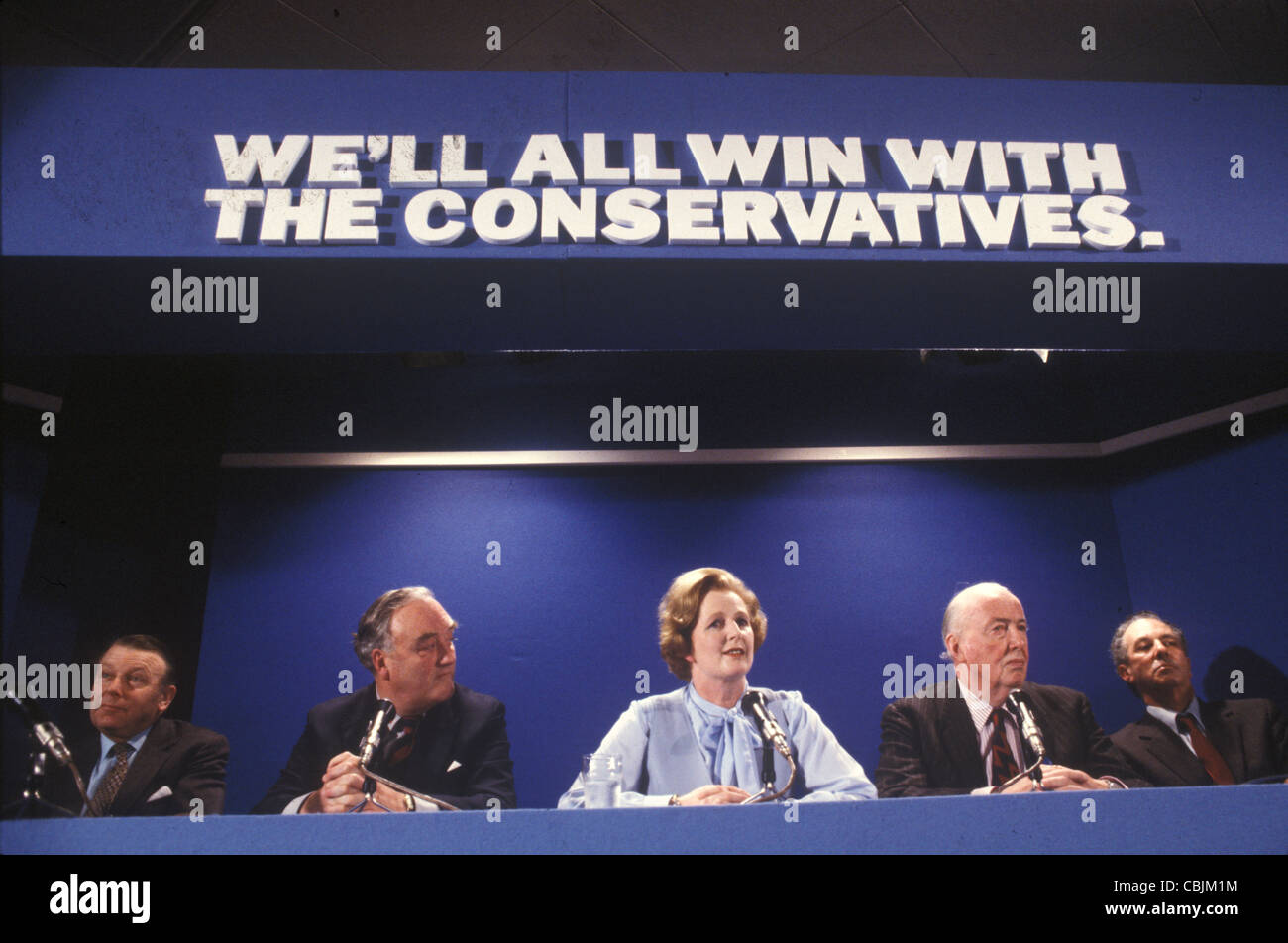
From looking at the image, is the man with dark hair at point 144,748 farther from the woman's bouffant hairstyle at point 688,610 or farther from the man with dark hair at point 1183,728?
the man with dark hair at point 1183,728

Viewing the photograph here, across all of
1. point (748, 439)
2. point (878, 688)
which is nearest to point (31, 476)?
point (748, 439)

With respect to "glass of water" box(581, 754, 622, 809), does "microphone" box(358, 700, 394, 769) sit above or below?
above

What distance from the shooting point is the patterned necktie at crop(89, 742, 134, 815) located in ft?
9.34

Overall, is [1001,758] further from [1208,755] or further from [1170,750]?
[1208,755]

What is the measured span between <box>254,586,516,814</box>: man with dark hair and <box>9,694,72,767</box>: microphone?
65 centimetres

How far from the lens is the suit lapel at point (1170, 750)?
3.24 metres

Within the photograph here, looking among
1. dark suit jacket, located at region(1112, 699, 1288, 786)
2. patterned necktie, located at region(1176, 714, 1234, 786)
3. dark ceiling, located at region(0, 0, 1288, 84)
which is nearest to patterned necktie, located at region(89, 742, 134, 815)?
dark ceiling, located at region(0, 0, 1288, 84)

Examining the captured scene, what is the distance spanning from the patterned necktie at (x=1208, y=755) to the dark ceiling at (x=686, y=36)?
2349 millimetres

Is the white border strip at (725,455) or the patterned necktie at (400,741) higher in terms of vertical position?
the white border strip at (725,455)

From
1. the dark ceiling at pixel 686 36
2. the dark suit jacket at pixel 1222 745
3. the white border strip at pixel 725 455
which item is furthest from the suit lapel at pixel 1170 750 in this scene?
the dark ceiling at pixel 686 36
